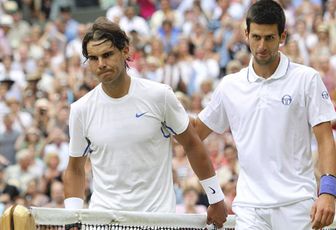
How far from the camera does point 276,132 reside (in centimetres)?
848

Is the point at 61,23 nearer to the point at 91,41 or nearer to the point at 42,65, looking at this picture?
the point at 42,65

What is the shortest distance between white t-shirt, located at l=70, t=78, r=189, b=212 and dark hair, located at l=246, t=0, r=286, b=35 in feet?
2.82

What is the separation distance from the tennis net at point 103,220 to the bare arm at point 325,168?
117 centimetres

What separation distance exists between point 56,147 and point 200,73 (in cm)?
284

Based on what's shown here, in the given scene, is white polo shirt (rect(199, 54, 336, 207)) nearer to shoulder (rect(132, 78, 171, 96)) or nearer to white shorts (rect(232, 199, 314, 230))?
white shorts (rect(232, 199, 314, 230))

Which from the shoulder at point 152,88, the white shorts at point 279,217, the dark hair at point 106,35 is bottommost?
the white shorts at point 279,217

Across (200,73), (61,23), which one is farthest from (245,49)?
(61,23)

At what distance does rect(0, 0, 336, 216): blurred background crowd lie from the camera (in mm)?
17375

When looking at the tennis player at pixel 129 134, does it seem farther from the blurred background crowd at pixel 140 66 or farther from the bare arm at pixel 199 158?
the blurred background crowd at pixel 140 66

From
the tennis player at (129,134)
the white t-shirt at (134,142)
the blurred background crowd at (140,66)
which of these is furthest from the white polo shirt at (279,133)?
the blurred background crowd at (140,66)

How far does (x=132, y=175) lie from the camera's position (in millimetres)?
8797

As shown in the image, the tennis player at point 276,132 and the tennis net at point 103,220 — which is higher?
the tennis player at point 276,132

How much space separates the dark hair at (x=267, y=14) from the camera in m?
8.46

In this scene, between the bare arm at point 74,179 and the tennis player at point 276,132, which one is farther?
the bare arm at point 74,179
